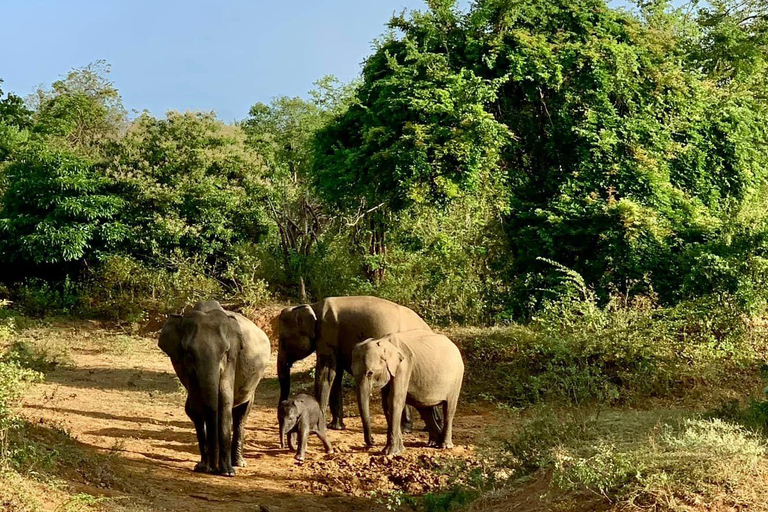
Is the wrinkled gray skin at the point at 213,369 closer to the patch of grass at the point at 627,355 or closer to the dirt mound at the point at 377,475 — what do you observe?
the dirt mound at the point at 377,475

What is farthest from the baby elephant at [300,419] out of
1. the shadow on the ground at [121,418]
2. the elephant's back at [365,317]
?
the shadow on the ground at [121,418]

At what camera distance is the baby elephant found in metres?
10.6

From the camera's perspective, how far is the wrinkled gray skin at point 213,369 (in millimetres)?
9461

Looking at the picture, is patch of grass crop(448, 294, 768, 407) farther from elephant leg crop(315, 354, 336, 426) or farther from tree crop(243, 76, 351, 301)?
Result: tree crop(243, 76, 351, 301)

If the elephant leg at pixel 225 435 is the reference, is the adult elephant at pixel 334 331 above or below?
above

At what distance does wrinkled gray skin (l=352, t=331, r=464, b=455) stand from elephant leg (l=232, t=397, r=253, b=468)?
1.48 metres

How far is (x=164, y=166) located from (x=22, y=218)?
4.38m

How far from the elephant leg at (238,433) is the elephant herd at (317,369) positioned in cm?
1

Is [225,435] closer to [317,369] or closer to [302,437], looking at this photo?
[302,437]

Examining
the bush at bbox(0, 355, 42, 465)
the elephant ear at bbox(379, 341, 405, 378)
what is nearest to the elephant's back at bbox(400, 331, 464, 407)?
the elephant ear at bbox(379, 341, 405, 378)

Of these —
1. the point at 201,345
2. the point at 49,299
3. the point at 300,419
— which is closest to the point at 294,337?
the point at 300,419

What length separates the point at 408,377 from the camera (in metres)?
10.9

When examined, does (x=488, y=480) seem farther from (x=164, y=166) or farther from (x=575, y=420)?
(x=164, y=166)

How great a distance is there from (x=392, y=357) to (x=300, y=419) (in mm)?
1424
